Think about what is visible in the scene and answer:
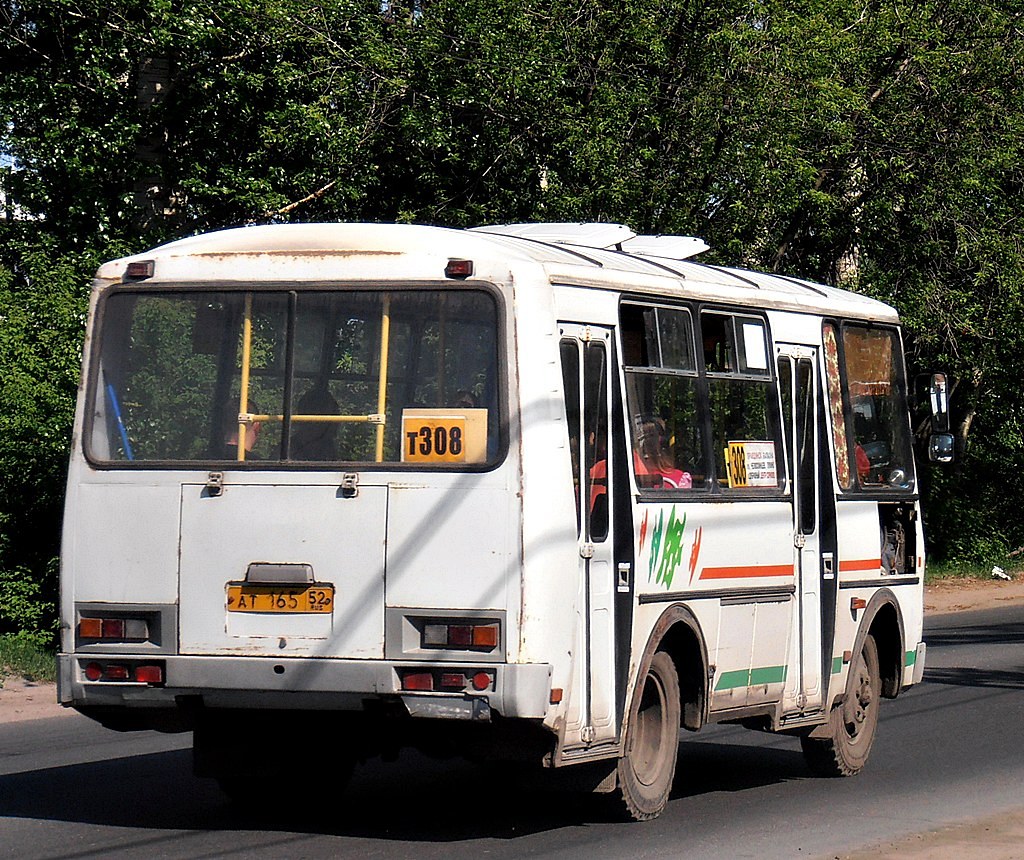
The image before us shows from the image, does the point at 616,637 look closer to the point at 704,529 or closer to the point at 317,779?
the point at 704,529

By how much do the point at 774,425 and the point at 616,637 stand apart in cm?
233

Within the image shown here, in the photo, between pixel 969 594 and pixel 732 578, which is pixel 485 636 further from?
pixel 969 594

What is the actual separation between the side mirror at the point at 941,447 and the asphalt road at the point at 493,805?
193 cm

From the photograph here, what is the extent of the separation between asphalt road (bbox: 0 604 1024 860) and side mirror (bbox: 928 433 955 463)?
1925 millimetres

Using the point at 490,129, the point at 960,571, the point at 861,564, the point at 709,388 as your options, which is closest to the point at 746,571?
the point at 709,388

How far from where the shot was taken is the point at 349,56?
2130 centimetres

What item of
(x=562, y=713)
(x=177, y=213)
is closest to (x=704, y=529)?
(x=562, y=713)

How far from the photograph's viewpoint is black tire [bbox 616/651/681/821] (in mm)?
8900

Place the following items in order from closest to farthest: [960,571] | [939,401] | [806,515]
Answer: [806,515] < [939,401] < [960,571]

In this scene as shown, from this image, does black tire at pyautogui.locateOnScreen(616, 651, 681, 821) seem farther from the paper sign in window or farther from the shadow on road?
the paper sign in window

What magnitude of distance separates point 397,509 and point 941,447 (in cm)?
523

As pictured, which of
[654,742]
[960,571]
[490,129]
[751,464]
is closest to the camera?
[654,742]

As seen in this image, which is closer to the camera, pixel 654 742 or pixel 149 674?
pixel 149 674

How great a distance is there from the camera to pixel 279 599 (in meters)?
7.96
